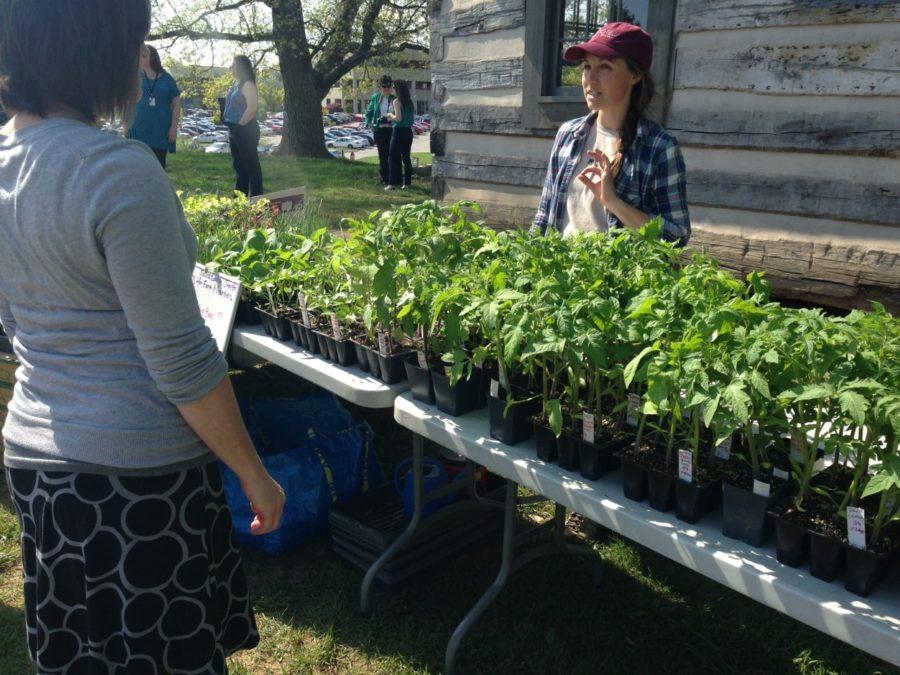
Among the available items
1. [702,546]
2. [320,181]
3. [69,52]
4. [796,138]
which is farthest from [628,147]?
[320,181]

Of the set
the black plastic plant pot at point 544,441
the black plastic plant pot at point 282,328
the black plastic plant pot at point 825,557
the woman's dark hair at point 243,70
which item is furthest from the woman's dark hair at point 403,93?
the black plastic plant pot at point 825,557

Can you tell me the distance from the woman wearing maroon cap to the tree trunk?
1433 centimetres

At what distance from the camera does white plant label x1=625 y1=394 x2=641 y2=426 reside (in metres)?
1.81

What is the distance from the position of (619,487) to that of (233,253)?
189cm

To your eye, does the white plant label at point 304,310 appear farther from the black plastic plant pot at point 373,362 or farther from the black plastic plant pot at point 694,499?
the black plastic plant pot at point 694,499

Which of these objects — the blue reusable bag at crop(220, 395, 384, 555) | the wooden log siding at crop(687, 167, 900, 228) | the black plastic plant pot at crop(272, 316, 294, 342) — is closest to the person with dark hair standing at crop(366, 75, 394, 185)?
the wooden log siding at crop(687, 167, 900, 228)

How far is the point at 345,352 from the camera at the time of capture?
2615 mm

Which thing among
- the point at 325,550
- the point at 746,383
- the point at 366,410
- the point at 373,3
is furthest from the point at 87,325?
the point at 373,3

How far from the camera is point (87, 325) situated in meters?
1.32

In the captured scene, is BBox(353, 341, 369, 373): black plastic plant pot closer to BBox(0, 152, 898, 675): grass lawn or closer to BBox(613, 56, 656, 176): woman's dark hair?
BBox(0, 152, 898, 675): grass lawn

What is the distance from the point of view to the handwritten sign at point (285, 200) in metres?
4.43

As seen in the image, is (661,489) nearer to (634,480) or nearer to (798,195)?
(634,480)

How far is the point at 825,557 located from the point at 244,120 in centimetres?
741

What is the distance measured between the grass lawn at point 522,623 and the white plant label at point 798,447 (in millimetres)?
1197
